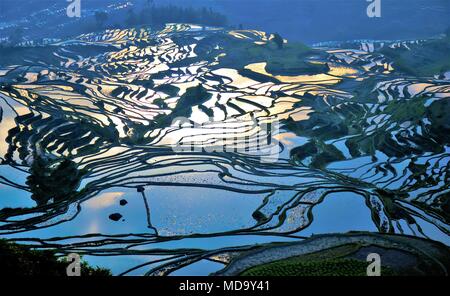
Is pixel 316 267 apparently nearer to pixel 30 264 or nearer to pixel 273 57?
pixel 30 264

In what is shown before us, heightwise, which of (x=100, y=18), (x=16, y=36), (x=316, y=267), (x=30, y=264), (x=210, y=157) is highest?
(x=100, y=18)

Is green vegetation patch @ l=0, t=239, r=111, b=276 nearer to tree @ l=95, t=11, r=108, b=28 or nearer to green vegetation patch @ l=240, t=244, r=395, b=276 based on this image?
green vegetation patch @ l=240, t=244, r=395, b=276

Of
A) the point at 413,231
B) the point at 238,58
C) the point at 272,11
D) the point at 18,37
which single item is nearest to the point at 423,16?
the point at 272,11

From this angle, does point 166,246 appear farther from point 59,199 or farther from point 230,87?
point 230,87

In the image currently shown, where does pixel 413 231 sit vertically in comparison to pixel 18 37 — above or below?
below

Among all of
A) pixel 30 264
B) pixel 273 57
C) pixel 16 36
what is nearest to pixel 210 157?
pixel 30 264

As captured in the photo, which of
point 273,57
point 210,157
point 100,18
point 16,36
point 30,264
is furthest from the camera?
point 100,18

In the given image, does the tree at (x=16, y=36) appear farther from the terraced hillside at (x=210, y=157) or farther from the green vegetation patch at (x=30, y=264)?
the green vegetation patch at (x=30, y=264)

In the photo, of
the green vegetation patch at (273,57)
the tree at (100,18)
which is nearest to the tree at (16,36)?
the tree at (100,18)

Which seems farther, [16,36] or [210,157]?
[16,36]
